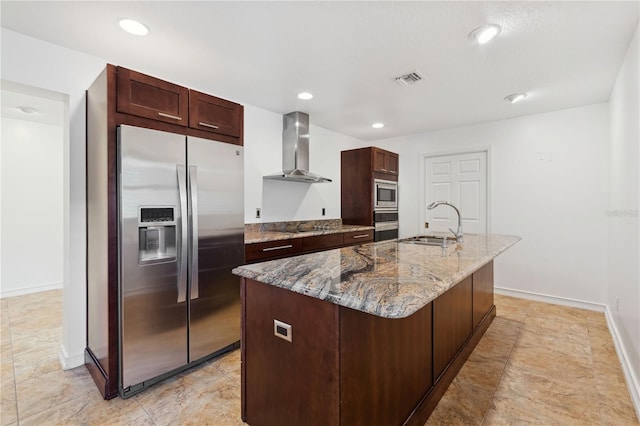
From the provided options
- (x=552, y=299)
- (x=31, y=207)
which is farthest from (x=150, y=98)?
(x=552, y=299)

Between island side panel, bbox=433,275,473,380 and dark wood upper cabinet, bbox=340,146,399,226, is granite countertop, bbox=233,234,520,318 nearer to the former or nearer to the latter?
island side panel, bbox=433,275,473,380

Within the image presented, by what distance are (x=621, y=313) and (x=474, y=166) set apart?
2.48 metres

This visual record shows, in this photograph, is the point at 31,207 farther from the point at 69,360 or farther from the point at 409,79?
the point at 409,79

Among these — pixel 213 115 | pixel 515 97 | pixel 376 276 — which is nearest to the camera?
pixel 376 276

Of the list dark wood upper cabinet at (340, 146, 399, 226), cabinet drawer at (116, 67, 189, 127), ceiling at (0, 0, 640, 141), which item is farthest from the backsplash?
cabinet drawer at (116, 67, 189, 127)

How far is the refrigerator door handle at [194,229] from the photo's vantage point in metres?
2.13

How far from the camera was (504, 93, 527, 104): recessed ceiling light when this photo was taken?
318 cm

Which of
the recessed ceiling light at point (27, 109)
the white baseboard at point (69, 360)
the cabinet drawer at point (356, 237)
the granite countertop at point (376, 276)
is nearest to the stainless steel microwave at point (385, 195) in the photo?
the cabinet drawer at point (356, 237)

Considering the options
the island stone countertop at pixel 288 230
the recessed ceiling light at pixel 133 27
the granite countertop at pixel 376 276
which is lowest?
the granite countertop at pixel 376 276

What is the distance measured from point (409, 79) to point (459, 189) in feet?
7.73

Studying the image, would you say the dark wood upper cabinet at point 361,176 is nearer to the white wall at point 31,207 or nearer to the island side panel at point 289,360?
the island side panel at point 289,360

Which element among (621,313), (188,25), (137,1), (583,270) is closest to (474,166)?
(583,270)

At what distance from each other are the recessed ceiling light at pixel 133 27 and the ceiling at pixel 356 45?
45 millimetres

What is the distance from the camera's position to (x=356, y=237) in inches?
162
